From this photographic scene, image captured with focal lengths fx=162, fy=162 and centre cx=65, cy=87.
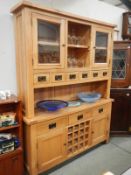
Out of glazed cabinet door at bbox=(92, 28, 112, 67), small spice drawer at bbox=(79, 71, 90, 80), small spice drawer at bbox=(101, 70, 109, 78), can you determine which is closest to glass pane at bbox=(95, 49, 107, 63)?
glazed cabinet door at bbox=(92, 28, 112, 67)

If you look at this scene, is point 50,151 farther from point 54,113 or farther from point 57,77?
point 57,77

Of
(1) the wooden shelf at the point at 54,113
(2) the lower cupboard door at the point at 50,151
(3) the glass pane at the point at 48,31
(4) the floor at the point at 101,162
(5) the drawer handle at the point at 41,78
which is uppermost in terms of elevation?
(3) the glass pane at the point at 48,31

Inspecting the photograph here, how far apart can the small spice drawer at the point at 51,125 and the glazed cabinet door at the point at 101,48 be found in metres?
0.96

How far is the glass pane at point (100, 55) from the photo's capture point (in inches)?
99.6

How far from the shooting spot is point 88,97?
104 inches

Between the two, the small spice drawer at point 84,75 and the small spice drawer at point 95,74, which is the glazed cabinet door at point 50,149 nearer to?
the small spice drawer at point 84,75

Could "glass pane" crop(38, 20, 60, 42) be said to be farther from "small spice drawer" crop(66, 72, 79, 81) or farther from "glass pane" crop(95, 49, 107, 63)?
"glass pane" crop(95, 49, 107, 63)

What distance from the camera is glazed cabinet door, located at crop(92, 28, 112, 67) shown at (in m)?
2.44

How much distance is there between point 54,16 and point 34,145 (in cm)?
155

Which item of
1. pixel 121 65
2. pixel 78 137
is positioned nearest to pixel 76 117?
pixel 78 137

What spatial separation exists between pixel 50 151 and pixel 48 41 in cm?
141

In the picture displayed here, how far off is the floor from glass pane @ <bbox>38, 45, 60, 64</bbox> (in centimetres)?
147

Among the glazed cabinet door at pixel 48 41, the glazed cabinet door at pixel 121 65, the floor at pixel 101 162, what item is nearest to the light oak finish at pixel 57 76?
the glazed cabinet door at pixel 48 41

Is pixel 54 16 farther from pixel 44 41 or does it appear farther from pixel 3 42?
pixel 3 42
